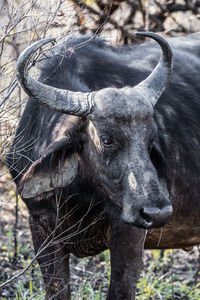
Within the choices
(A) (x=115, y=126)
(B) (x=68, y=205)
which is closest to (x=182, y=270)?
(B) (x=68, y=205)

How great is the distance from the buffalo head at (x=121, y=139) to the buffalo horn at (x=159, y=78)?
0.05ft

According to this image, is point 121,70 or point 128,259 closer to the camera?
point 128,259

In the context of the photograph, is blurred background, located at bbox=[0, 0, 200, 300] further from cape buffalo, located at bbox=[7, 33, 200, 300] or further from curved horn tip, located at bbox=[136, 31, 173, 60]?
curved horn tip, located at bbox=[136, 31, 173, 60]

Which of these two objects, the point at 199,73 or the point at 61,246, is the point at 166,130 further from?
the point at 61,246

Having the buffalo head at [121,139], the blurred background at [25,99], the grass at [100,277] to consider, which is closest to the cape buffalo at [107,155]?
the buffalo head at [121,139]

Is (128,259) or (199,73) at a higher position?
(199,73)

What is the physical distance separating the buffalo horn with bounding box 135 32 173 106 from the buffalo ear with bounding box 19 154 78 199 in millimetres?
697

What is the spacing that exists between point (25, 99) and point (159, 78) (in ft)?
3.71

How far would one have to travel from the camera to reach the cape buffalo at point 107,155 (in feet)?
13.6

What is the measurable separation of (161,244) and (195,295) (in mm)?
863

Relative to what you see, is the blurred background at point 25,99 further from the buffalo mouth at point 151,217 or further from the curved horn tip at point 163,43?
the buffalo mouth at point 151,217

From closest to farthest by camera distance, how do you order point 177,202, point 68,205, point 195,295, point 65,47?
point 68,205
point 65,47
point 177,202
point 195,295

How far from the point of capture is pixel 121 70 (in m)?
5.11

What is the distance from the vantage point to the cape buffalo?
416 centimetres
